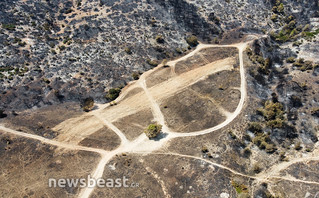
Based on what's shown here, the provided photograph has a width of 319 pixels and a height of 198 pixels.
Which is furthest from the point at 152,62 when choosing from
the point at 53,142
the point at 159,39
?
the point at 53,142

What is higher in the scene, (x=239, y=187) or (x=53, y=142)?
(x=53, y=142)

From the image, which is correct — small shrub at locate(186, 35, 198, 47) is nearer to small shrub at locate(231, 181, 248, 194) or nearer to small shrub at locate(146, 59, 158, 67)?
small shrub at locate(146, 59, 158, 67)

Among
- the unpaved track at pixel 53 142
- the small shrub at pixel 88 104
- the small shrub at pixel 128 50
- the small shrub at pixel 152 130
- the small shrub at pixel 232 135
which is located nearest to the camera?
the unpaved track at pixel 53 142

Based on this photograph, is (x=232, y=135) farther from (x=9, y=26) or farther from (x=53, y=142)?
(x=9, y=26)

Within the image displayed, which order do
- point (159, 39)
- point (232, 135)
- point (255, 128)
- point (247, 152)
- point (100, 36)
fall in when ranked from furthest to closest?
point (159, 39)
point (100, 36)
point (255, 128)
point (232, 135)
point (247, 152)

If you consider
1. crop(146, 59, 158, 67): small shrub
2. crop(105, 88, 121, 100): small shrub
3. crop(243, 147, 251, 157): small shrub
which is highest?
crop(146, 59, 158, 67): small shrub

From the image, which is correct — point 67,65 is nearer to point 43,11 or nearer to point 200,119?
point 43,11

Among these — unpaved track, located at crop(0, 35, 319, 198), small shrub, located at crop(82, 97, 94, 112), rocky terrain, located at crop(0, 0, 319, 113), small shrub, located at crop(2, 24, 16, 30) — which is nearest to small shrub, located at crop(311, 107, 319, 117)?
unpaved track, located at crop(0, 35, 319, 198)

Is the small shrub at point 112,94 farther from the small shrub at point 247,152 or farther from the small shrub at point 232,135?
the small shrub at point 247,152

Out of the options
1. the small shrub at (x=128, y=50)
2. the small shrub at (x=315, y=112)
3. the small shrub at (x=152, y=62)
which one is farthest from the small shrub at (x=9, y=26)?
the small shrub at (x=315, y=112)
